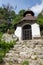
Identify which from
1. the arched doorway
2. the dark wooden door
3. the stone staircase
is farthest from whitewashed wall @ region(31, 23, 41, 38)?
the stone staircase

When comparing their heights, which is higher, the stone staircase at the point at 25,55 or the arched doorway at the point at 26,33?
Answer: the arched doorway at the point at 26,33

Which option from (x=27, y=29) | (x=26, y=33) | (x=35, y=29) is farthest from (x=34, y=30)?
(x=26, y=33)

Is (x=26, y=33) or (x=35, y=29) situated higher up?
(x=35, y=29)

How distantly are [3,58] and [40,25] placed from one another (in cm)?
1160

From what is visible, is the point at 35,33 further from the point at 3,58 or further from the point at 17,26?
the point at 3,58

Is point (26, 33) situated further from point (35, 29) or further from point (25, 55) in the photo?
point (25, 55)

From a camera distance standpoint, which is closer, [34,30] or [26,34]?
[34,30]

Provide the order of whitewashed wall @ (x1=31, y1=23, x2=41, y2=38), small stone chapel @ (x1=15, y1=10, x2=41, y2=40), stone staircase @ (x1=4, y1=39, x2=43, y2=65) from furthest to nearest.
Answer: small stone chapel @ (x1=15, y1=10, x2=41, y2=40) < whitewashed wall @ (x1=31, y1=23, x2=41, y2=38) < stone staircase @ (x1=4, y1=39, x2=43, y2=65)

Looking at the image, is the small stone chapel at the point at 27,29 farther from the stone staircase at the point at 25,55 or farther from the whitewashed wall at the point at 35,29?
the stone staircase at the point at 25,55

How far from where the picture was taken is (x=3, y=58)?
→ 35.7 feet

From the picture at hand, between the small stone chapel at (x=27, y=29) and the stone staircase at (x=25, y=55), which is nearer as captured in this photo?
the stone staircase at (x=25, y=55)

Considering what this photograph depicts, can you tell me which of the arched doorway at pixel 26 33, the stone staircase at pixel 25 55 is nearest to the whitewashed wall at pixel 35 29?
the arched doorway at pixel 26 33

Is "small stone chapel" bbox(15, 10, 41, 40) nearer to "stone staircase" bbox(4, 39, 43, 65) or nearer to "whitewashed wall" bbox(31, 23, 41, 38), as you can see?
"whitewashed wall" bbox(31, 23, 41, 38)

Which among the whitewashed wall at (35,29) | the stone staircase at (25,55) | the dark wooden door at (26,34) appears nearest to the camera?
Result: the stone staircase at (25,55)
